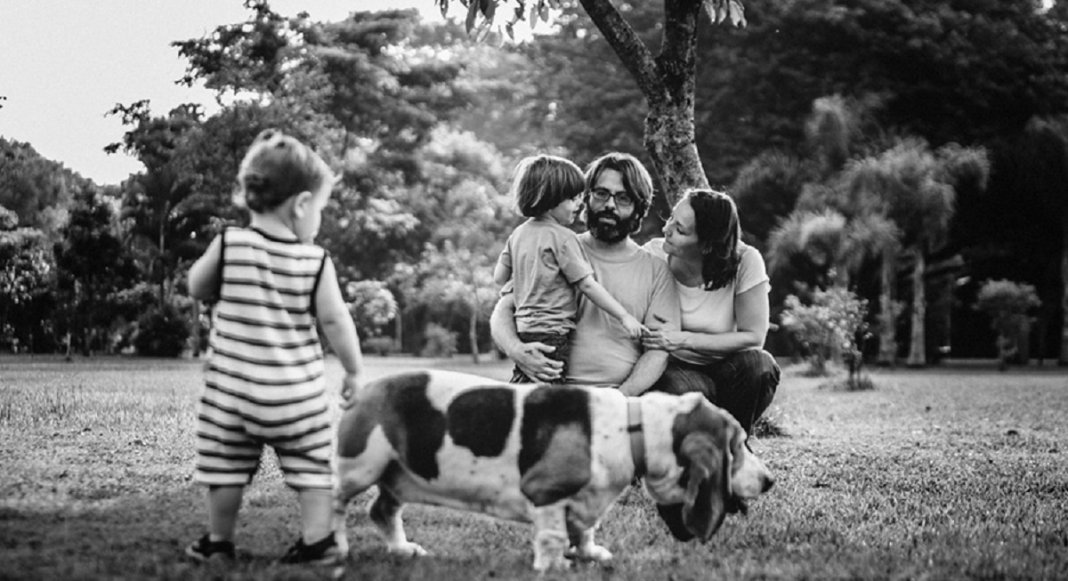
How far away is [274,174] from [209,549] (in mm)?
1269

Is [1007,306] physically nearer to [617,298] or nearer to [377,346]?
[377,346]

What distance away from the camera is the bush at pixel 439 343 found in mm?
36531

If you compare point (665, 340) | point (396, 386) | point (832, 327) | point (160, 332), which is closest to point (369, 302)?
point (832, 327)

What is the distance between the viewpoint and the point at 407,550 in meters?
3.86

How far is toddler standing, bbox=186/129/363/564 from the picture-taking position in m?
3.40

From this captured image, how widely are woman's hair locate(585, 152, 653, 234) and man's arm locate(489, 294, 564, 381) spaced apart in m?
0.69

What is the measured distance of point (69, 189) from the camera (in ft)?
27.2

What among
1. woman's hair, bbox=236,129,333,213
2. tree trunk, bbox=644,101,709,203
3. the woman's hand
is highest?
tree trunk, bbox=644,101,709,203

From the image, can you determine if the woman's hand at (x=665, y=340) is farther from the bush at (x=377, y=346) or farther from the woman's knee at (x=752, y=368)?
the bush at (x=377, y=346)

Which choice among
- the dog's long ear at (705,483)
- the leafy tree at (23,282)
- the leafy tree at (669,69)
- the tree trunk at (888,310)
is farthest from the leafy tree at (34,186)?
the tree trunk at (888,310)

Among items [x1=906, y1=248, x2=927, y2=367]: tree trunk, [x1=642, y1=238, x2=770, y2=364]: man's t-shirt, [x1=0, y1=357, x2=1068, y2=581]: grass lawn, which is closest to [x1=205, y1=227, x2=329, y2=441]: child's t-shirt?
[x1=0, y1=357, x2=1068, y2=581]: grass lawn

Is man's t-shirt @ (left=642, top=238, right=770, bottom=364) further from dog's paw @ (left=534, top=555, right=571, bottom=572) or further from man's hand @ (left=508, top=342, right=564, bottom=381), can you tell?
dog's paw @ (left=534, top=555, right=571, bottom=572)

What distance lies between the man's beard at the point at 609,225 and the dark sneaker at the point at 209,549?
7.33 feet

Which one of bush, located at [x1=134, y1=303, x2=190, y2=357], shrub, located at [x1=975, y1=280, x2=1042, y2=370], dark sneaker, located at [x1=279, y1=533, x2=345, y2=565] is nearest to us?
dark sneaker, located at [x1=279, y1=533, x2=345, y2=565]
